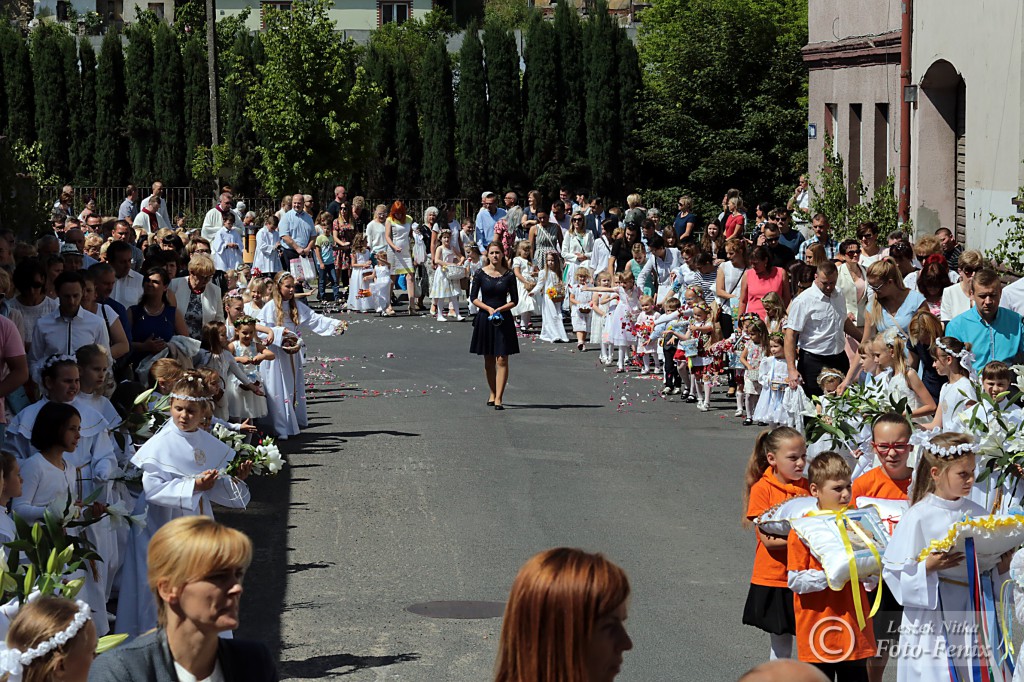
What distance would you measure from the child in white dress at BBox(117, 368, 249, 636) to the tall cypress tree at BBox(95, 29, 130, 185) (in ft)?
126

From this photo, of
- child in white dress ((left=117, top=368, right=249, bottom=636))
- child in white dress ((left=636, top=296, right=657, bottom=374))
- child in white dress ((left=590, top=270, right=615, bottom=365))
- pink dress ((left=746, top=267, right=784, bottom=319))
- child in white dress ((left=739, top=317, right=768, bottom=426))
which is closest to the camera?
child in white dress ((left=117, top=368, right=249, bottom=636))

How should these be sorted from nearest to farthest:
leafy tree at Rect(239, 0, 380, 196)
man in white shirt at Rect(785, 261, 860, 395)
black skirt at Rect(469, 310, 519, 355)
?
man in white shirt at Rect(785, 261, 860, 395) → black skirt at Rect(469, 310, 519, 355) → leafy tree at Rect(239, 0, 380, 196)

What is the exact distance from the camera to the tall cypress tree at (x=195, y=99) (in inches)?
1801

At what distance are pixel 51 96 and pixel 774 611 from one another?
137 ft

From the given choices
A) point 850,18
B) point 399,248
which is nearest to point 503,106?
point 850,18

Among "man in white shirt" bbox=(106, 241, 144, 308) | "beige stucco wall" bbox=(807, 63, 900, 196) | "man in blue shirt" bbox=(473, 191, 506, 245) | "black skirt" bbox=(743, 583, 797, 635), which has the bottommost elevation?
"black skirt" bbox=(743, 583, 797, 635)

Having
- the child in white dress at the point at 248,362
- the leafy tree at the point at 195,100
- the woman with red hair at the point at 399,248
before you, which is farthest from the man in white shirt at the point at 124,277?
the leafy tree at the point at 195,100

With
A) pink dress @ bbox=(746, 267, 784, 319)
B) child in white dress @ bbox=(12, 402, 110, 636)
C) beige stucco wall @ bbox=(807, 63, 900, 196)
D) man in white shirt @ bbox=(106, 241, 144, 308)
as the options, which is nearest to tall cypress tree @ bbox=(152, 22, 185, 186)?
beige stucco wall @ bbox=(807, 63, 900, 196)

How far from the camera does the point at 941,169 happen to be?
2500 cm

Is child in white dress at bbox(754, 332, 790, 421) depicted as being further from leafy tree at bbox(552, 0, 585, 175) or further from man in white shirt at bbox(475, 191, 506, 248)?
leafy tree at bbox(552, 0, 585, 175)

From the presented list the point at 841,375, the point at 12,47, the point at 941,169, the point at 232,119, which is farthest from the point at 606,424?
the point at 12,47

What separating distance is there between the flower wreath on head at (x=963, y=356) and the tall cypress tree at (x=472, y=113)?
34304 mm

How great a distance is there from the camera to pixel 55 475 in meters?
8.59

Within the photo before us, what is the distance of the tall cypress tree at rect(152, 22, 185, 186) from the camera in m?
45.8
